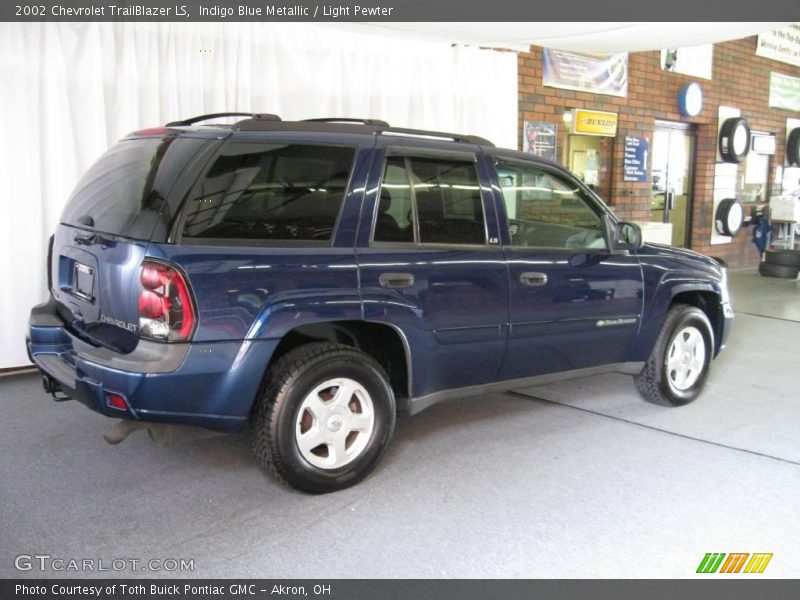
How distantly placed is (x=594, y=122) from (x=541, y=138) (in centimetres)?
100

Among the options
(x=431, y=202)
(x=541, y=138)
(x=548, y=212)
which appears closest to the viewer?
(x=431, y=202)

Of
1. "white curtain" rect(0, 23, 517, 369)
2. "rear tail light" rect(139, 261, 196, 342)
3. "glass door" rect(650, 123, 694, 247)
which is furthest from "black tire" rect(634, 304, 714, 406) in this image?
"glass door" rect(650, 123, 694, 247)

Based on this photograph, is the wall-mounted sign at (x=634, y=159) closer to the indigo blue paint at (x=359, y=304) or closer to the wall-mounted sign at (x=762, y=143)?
the wall-mounted sign at (x=762, y=143)

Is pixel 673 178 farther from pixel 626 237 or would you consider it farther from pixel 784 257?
pixel 626 237

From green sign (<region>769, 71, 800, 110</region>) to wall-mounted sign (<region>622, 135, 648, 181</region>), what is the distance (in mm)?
4446

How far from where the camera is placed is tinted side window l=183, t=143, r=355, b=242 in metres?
3.13

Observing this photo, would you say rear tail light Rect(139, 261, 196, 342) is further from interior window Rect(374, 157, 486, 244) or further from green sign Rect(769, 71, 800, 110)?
green sign Rect(769, 71, 800, 110)

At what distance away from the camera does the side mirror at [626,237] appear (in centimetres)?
438

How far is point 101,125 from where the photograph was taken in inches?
209

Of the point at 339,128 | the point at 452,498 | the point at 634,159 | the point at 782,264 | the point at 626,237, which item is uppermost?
the point at 634,159

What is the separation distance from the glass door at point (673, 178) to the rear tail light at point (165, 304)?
8.66 metres

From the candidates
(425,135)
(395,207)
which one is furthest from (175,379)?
(425,135)

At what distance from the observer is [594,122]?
29.1 ft
